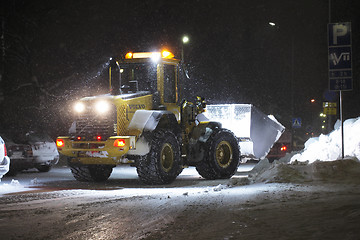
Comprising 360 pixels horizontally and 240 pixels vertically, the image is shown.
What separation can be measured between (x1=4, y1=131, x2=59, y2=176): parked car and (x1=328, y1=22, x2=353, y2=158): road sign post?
9952mm

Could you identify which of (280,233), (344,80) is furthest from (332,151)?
(280,233)

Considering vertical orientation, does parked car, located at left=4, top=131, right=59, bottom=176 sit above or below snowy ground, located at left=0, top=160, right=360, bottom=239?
above

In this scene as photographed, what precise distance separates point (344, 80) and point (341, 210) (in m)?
7.14

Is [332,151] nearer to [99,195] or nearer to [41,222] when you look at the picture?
[99,195]

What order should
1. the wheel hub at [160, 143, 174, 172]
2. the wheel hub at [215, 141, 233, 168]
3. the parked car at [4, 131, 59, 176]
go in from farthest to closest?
the parked car at [4, 131, 59, 176] < the wheel hub at [215, 141, 233, 168] < the wheel hub at [160, 143, 174, 172]

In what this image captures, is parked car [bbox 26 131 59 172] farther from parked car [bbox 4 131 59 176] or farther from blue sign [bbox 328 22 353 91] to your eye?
blue sign [bbox 328 22 353 91]

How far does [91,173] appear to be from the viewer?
16000 mm

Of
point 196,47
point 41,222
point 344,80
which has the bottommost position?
point 41,222

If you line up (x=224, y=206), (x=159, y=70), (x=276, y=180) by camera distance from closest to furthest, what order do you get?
1. (x=224, y=206)
2. (x=276, y=180)
3. (x=159, y=70)

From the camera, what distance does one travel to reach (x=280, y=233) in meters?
7.10

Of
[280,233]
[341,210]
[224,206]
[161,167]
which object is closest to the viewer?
[280,233]

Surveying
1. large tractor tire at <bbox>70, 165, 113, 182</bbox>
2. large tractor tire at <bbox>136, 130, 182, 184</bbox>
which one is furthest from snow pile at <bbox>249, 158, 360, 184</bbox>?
large tractor tire at <bbox>70, 165, 113, 182</bbox>

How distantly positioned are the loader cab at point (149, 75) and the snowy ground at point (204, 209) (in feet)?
8.29

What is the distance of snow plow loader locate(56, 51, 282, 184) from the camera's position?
14.3 m
